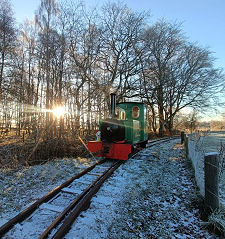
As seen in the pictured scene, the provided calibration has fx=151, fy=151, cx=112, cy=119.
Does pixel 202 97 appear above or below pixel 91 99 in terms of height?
above

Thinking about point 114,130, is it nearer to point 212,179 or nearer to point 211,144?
point 212,179

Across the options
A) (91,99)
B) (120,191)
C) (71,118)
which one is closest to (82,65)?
(91,99)

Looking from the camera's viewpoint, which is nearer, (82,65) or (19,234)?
(19,234)

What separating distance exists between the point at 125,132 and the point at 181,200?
3.63 meters

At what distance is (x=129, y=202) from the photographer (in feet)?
11.2

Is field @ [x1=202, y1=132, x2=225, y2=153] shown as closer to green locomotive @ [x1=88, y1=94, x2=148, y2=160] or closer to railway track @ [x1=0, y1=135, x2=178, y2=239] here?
green locomotive @ [x1=88, y1=94, x2=148, y2=160]

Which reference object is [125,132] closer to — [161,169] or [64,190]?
[161,169]

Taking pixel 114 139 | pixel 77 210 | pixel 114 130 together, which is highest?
pixel 114 130

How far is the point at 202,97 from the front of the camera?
20.5 m

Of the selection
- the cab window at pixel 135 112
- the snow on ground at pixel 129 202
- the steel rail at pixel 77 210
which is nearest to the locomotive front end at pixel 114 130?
the snow on ground at pixel 129 202

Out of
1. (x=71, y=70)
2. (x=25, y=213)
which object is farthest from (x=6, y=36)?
(x=25, y=213)

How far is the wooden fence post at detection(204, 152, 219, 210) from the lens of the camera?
2912mm

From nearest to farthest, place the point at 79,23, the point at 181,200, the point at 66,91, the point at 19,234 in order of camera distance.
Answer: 1. the point at 19,234
2. the point at 181,200
3. the point at 66,91
4. the point at 79,23

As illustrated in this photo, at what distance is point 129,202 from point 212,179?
5.85 feet
